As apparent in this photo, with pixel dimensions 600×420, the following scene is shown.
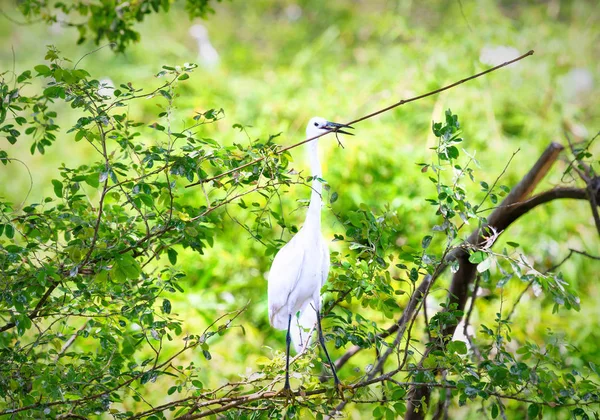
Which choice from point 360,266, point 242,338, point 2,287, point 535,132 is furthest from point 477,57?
point 2,287

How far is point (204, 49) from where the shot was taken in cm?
624

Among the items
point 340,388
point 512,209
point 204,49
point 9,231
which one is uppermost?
point 204,49

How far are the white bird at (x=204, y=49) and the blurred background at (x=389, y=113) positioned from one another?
2 cm

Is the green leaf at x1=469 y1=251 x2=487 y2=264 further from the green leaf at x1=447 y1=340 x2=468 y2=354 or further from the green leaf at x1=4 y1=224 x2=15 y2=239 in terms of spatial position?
the green leaf at x1=4 y1=224 x2=15 y2=239

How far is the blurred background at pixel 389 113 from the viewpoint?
3.85 metres

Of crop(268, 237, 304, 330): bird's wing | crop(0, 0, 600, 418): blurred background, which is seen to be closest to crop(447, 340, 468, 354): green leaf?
crop(268, 237, 304, 330): bird's wing

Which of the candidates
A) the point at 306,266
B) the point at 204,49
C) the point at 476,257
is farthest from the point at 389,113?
the point at 476,257

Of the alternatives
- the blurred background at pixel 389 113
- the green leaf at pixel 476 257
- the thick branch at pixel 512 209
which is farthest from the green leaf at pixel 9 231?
the blurred background at pixel 389 113

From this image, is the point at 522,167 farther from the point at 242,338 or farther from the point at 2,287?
the point at 2,287

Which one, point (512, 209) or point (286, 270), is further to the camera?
point (512, 209)

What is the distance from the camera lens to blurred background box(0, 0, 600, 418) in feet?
12.6

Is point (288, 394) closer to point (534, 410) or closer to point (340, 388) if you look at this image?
point (340, 388)

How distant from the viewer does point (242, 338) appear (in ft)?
12.6

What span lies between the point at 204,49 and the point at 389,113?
213cm
